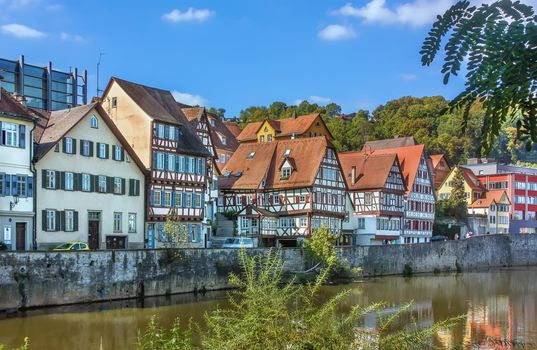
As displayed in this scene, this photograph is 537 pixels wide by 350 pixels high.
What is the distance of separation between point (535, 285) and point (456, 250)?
10844mm

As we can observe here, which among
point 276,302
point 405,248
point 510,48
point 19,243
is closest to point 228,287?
point 19,243

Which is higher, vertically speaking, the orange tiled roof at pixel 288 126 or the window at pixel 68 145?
the orange tiled roof at pixel 288 126

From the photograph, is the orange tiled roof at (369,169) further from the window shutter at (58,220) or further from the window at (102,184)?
the window shutter at (58,220)

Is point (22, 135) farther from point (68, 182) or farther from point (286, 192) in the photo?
point (286, 192)

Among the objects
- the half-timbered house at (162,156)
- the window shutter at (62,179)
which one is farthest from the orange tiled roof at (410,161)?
the window shutter at (62,179)

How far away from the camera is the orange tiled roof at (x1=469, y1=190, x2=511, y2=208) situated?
80.0 m

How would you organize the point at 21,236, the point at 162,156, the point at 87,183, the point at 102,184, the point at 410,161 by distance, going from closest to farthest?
the point at 21,236 → the point at 87,183 → the point at 102,184 → the point at 162,156 → the point at 410,161

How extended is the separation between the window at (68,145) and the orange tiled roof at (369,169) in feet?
94.3

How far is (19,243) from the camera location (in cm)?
3466

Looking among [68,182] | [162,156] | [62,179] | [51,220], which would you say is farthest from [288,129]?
[51,220]

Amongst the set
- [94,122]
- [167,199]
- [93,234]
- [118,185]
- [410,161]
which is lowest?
[93,234]

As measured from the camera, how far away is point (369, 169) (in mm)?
61531

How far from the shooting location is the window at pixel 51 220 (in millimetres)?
36125

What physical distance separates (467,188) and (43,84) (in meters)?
51.9
